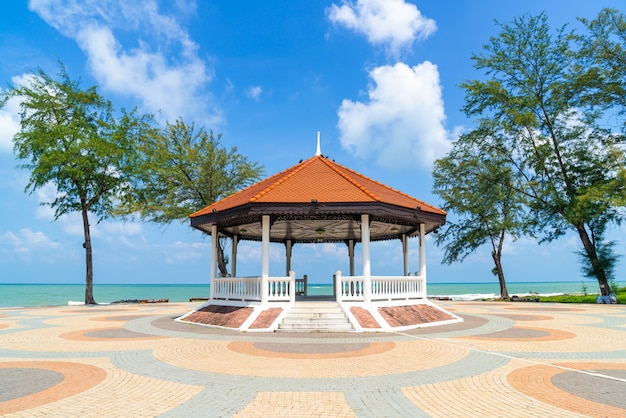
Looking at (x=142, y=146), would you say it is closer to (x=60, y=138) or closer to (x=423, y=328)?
(x=60, y=138)

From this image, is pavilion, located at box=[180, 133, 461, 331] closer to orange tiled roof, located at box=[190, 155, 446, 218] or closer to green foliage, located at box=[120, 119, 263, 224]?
orange tiled roof, located at box=[190, 155, 446, 218]

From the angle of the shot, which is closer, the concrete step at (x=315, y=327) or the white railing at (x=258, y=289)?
the concrete step at (x=315, y=327)

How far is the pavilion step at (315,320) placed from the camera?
491 inches

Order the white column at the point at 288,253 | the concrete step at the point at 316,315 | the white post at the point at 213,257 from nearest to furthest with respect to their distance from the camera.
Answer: the concrete step at the point at 316,315 < the white post at the point at 213,257 < the white column at the point at 288,253

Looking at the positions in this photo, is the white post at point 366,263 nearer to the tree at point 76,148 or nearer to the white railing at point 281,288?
the white railing at point 281,288

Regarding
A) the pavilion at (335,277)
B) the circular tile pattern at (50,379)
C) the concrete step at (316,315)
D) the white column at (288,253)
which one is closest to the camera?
the circular tile pattern at (50,379)

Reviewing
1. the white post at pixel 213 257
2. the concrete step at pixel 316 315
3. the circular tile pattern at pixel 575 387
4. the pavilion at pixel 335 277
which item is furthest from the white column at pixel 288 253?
the circular tile pattern at pixel 575 387

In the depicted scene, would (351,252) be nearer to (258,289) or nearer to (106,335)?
(258,289)

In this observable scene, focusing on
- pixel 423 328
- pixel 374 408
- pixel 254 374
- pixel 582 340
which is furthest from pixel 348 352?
pixel 582 340

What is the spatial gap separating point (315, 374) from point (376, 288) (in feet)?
24.2

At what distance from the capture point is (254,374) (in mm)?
6816

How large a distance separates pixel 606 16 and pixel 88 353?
32.6 metres

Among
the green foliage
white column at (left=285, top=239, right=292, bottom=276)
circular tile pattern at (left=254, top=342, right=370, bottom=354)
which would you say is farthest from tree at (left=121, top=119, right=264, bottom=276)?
circular tile pattern at (left=254, top=342, right=370, bottom=354)

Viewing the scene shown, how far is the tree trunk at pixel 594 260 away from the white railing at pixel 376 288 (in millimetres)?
18726
